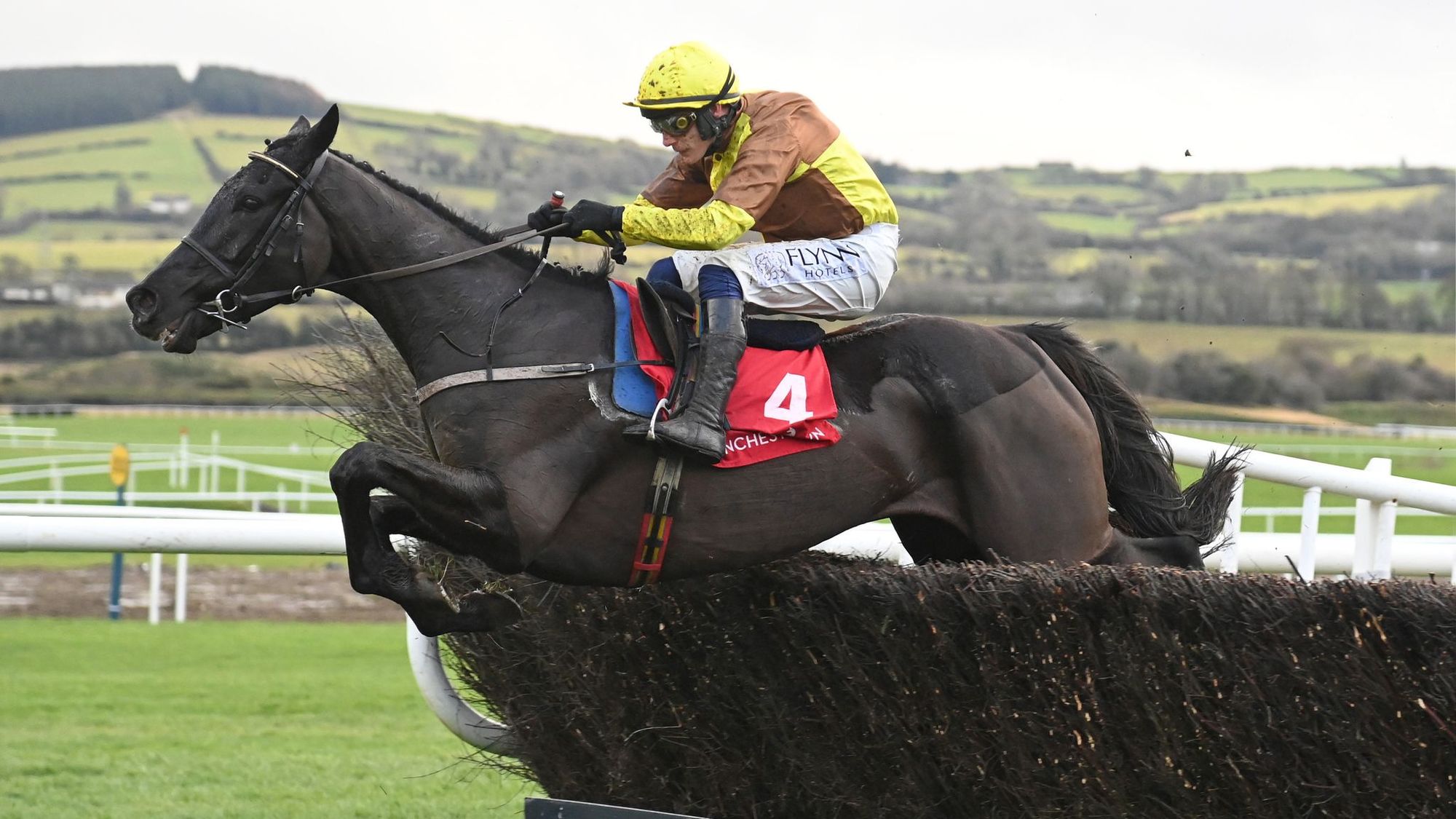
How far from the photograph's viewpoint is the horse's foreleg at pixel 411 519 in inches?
147

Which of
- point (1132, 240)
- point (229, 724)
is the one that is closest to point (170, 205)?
point (1132, 240)

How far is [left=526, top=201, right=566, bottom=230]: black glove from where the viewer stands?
13.7ft

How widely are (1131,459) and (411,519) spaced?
2.27 meters

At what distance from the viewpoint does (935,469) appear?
438 cm

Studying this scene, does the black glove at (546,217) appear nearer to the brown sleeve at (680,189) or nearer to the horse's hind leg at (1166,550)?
the brown sleeve at (680,189)

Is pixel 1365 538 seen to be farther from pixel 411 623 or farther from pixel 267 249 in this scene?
pixel 267 249

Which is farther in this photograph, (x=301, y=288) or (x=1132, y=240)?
(x=1132, y=240)

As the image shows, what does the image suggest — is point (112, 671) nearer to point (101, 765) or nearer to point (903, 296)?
point (101, 765)

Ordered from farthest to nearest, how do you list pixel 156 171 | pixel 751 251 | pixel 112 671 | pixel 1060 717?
1. pixel 156 171
2. pixel 112 671
3. pixel 751 251
4. pixel 1060 717

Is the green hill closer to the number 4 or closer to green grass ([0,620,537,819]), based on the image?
the number 4

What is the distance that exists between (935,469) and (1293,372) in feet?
53.7

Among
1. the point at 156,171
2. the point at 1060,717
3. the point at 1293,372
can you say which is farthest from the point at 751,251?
the point at 156,171

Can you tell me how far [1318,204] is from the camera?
30.6 meters

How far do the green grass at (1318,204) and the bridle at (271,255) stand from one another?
90.7 ft
